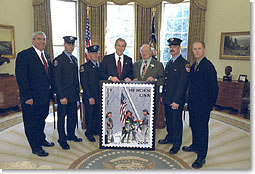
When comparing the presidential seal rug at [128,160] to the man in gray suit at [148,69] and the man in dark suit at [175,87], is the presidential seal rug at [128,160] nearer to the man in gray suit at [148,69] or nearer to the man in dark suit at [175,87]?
the man in dark suit at [175,87]

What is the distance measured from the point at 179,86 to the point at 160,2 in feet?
13.3

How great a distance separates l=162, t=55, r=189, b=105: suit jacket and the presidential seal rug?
698 millimetres

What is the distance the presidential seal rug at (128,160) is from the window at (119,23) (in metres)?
4.12

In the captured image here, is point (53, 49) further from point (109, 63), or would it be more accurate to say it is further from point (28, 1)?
point (109, 63)

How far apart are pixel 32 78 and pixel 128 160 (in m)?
1.52

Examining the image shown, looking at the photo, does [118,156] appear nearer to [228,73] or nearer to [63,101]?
[63,101]

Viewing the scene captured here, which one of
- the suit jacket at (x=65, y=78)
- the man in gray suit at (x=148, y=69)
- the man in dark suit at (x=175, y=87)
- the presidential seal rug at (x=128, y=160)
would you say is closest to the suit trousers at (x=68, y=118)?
the suit jacket at (x=65, y=78)

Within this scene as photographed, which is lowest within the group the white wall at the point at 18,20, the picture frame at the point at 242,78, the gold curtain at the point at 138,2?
the picture frame at the point at 242,78

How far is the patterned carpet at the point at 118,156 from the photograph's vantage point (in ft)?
8.00

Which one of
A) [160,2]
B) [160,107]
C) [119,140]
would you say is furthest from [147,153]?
[160,2]

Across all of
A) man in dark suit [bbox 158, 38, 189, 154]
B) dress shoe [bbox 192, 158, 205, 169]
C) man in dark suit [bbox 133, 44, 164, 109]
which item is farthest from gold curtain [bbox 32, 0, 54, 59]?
dress shoe [bbox 192, 158, 205, 169]

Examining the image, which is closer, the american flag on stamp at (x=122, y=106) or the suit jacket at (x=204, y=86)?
the suit jacket at (x=204, y=86)

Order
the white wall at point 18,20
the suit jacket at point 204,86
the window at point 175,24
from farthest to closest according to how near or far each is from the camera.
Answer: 1. the window at point 175,24
2. the white wall at point 18,20
3. the suit jacket at point 204,86

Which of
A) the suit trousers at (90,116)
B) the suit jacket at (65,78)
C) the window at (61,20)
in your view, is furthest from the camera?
the window at (61,20)
